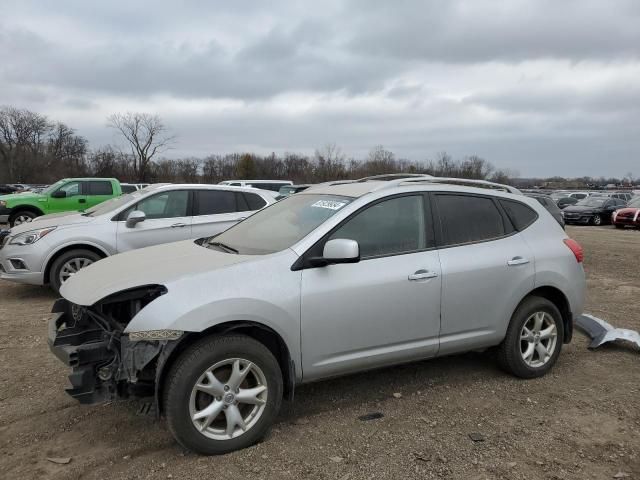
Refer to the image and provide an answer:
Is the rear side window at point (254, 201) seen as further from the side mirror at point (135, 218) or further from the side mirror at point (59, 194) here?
the side mirror at point (59, 194)

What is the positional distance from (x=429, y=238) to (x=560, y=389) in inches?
69.2

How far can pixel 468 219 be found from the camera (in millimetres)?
4254

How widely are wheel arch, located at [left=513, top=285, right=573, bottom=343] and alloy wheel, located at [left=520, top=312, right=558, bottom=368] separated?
0.18 metres

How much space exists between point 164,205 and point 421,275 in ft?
17.1

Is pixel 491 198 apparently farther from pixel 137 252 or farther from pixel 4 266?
pixel 4 266

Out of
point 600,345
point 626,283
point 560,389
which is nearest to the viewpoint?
point 560,389

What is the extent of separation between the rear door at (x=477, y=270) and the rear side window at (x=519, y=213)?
3.7 inches

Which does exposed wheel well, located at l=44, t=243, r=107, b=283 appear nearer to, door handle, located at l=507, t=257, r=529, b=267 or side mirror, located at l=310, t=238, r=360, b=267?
side mirror, located at l=310, t=238, r=360, b=267

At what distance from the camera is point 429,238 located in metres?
3.99

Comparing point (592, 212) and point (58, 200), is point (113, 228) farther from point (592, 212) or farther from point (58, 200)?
point (592, 212)

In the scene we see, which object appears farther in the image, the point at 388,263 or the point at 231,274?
the point at 388,263

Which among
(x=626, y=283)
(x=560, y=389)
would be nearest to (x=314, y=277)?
(x=560, y=389)

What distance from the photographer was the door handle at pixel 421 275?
3.75 m

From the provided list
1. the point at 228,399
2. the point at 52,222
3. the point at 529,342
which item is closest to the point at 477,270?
the point at 529,342
